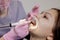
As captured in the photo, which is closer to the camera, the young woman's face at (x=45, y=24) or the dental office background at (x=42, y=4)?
the young woman's face at (x=45, y=24)

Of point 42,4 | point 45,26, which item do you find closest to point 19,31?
point 45,26

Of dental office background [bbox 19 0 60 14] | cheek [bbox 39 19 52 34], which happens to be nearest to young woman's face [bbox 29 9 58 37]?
cheek [bbox 39 19 52 34]

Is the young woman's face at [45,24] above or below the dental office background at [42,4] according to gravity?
below

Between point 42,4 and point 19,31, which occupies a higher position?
point 42,4

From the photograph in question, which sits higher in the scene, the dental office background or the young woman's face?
the dental office background

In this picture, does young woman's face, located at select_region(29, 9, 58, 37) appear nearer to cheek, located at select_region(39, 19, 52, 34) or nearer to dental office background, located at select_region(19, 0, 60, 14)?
cheek, located at select_region(39, 19, 52, 34)

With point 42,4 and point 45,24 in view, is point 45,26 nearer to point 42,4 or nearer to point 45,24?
point 45,24

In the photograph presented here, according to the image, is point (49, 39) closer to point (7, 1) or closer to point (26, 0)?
point (7, 1)

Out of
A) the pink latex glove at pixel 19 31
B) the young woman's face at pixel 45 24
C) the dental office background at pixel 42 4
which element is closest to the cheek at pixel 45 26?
the young woman's face at pixel 45 24

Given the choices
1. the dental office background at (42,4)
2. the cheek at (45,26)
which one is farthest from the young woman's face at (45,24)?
the dental office background at (42,4)

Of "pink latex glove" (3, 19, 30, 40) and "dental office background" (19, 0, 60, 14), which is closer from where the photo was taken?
"pink latex glove" (3, 19, 30, 40)

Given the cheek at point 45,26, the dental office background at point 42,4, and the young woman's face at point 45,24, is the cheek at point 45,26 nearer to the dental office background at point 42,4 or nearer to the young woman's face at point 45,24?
the young woman's face at point 45,24

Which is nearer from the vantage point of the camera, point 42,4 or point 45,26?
point 45,26

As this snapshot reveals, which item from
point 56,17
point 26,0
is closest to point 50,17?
point 56,17
